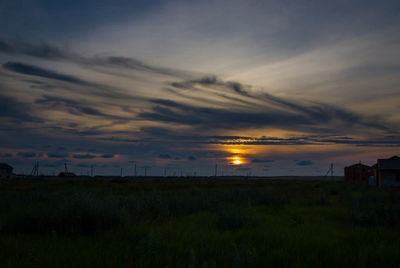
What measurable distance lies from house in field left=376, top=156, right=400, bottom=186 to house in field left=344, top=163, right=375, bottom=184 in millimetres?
15149

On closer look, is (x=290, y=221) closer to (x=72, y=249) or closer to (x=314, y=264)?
(x=314, y=264)

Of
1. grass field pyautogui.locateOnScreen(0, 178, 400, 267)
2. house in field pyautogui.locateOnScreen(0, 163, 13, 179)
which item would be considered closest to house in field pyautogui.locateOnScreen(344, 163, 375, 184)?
grass field pyautogui.locateOnScreen(0, 178, 400, 267)

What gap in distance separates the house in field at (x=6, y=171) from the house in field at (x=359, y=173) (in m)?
110

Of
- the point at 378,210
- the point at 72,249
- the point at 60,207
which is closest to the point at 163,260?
the point at 72,249

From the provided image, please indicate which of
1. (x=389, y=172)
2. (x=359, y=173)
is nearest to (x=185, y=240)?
(x=389, y=172)

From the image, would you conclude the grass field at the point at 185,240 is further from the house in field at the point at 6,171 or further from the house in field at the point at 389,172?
the house in field at the point at 6,171

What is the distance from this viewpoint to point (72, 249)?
7.00 m

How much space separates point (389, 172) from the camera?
48.4 m

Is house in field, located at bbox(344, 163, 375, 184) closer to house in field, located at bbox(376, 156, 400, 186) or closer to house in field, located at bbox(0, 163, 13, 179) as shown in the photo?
house in field, located at bbox(376, 156, 400, 186)

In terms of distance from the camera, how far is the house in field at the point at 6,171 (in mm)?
101875

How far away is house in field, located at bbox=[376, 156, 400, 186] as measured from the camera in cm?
4781

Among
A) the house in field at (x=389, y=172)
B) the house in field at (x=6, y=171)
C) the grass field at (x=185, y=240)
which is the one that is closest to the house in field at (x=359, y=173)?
the house in field at (x=389, y=172)

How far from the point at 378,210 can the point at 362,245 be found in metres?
5.01

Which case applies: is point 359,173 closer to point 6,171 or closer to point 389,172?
point 389,172
